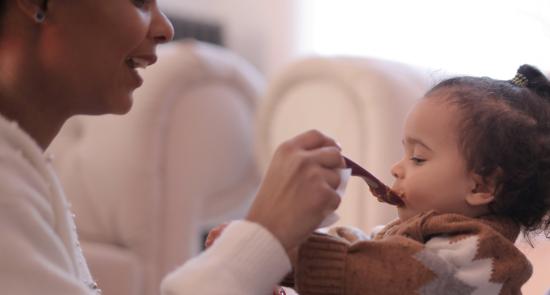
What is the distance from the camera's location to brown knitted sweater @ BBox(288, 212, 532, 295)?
2.78 feet

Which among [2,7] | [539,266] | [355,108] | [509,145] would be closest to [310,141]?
[509,145]

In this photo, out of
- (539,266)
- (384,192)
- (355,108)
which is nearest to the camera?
(384,192)

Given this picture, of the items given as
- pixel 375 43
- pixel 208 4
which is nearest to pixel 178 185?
pixel 375 43

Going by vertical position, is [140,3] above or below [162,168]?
above

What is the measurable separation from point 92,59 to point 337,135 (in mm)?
912

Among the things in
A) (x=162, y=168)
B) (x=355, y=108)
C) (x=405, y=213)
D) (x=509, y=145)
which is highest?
(x=509, y=145)

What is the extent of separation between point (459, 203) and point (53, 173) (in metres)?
0.49

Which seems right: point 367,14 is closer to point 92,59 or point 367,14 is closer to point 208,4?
point 208,4

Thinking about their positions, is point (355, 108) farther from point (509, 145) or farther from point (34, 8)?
→ point (34, 8)

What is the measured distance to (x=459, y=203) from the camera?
3.20 ft

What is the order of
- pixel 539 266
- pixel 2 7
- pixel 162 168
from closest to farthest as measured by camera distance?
1. pixel 2 7
2. pixel 539 266
3. pixel 162 168

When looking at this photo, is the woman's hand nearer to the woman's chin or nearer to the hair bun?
the woman's chin

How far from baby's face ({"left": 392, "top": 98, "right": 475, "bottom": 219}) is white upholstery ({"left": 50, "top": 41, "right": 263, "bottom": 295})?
1.20m

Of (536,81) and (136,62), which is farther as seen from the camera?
(536,81)
